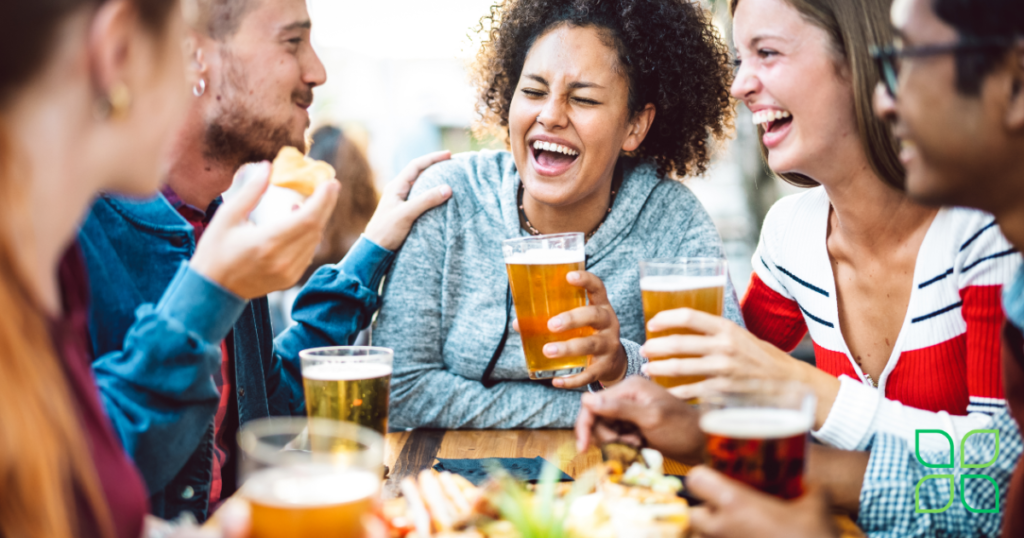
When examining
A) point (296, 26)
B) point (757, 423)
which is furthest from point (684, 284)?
point (296, 26)

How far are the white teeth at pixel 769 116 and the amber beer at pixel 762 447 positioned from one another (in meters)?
1.28

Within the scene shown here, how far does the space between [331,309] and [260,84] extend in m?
0.67

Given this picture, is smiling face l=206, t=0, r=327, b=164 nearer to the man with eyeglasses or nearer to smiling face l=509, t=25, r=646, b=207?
smiling face l=509, t=25, r=646, b=207

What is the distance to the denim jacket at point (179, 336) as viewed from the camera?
4.50 feet

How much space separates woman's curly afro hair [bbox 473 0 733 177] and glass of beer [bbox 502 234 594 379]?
99 centimetres

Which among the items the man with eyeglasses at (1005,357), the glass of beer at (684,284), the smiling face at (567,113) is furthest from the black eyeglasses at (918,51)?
the smiling face at (567,113)

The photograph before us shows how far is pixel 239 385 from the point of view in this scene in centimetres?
215

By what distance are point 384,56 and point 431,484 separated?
34.3ft

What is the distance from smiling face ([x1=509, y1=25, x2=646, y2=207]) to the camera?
8.32 ft

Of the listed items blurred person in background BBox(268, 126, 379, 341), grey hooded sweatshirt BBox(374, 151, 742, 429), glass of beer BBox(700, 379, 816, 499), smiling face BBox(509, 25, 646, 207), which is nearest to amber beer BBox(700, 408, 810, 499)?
glass of beer BBox(700, 379, 816, 499)

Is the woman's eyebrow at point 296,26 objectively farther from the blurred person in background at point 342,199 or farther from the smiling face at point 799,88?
the blurred person in background at point 342,199

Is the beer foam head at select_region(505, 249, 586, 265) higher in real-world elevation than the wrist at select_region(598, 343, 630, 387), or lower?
higher

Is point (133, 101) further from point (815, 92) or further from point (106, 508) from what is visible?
point (815, 92)

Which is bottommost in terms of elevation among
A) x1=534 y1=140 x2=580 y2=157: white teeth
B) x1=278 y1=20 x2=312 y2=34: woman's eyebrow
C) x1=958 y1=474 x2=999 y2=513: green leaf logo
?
x1=958 y1=474 x2=999 y2=513: green leaf logo
